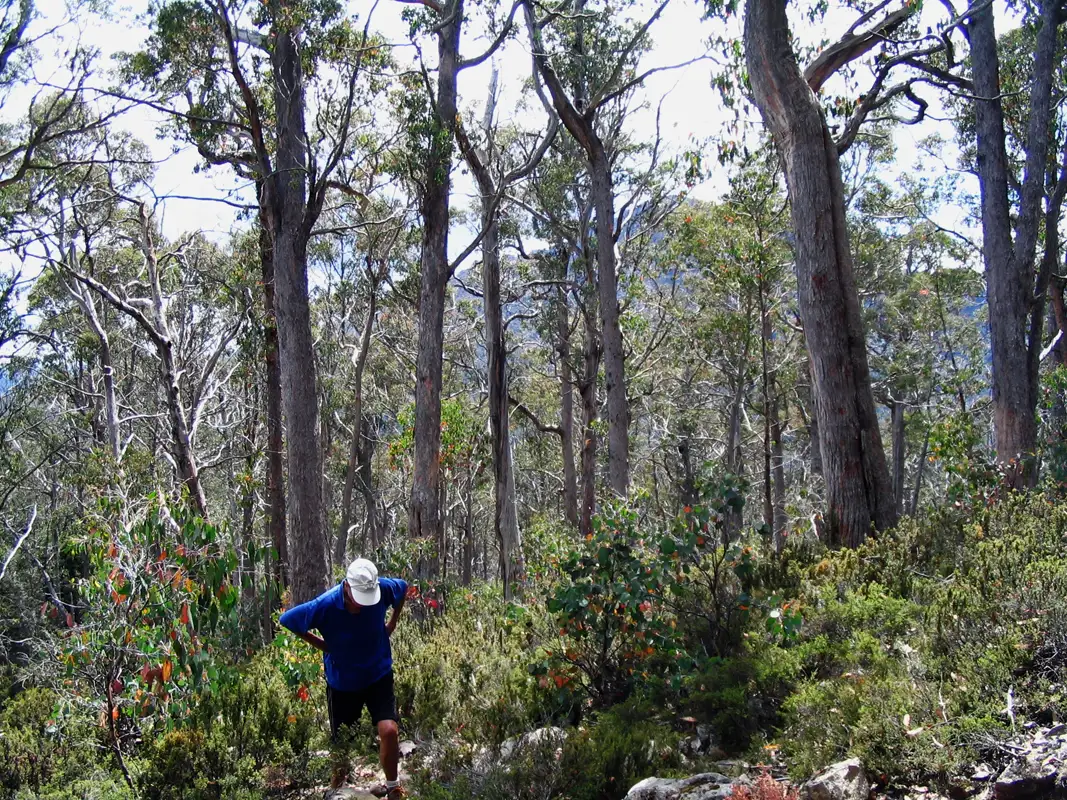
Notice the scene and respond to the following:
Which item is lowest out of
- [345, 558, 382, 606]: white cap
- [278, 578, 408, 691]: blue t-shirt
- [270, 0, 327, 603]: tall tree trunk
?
[278, 578, 408, 691]: blue t-shirt

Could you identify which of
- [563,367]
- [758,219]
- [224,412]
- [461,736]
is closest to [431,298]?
[758,219]

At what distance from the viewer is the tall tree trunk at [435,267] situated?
12.0m

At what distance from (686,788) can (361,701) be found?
2.27 metres

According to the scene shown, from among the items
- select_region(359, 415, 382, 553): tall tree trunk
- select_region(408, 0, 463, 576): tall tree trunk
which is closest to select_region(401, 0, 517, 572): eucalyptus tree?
select_region(408, 0, 463, 576): tall tree trunk

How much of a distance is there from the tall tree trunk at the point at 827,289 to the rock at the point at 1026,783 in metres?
4.25

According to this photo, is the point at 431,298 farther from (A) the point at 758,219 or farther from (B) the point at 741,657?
(B) the point at 741,657

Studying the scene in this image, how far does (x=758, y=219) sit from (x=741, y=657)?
37.2 feet

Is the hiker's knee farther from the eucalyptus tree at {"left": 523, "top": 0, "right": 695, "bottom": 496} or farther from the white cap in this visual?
the eucalyptus tree at {"left": 523, "top": 0, "right": 695, "bottom": 496}

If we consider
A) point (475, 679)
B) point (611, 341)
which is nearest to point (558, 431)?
point (611, 341)

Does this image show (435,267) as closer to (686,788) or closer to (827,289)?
(827,289)

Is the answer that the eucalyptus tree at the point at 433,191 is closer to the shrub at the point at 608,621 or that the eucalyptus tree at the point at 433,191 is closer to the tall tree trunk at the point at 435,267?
the tall tree trunk at the point at 435,267

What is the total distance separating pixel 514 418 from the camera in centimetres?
2611

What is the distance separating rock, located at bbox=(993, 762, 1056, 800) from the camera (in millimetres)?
3027

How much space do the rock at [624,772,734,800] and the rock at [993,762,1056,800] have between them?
3.12 ft
